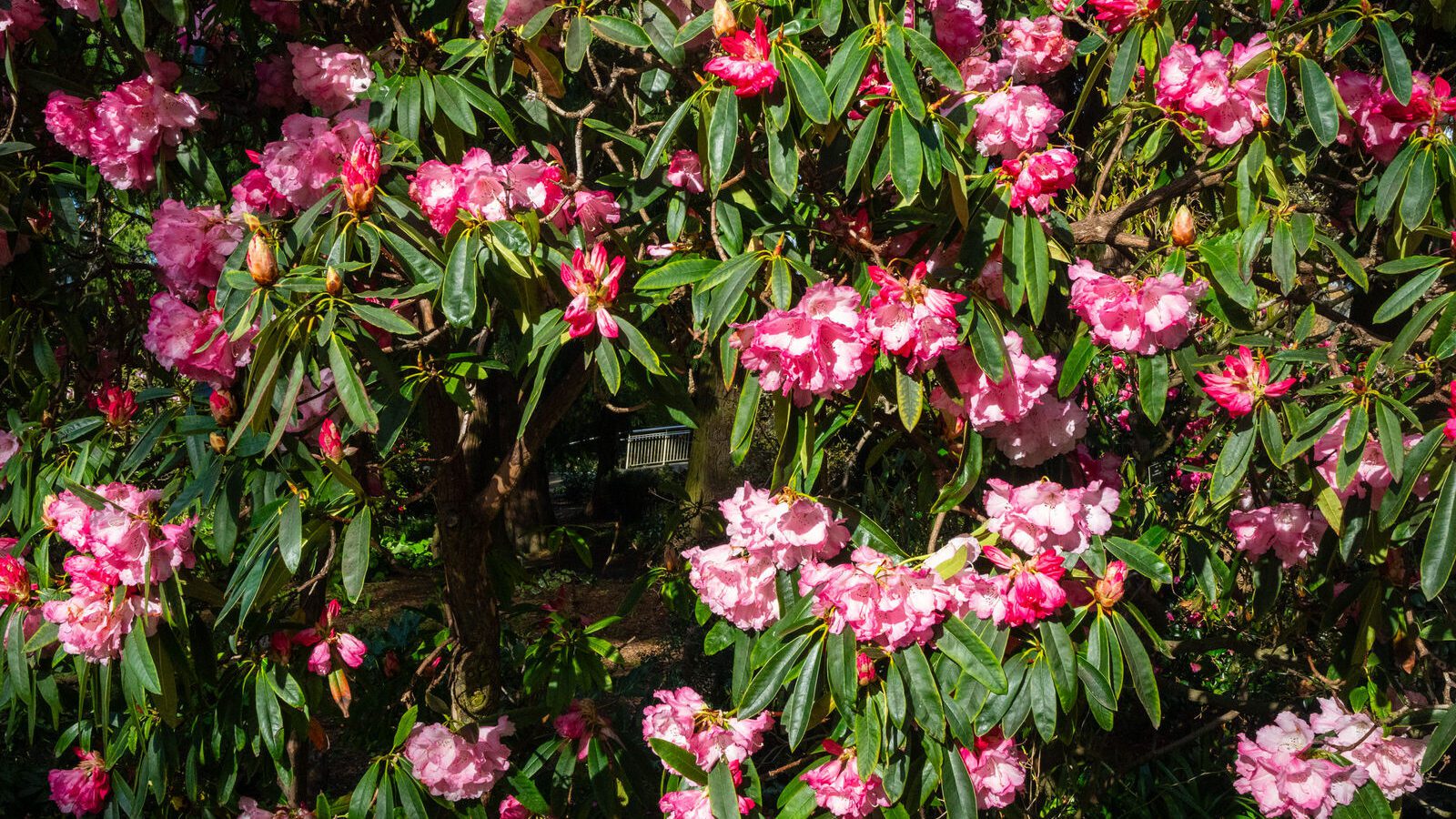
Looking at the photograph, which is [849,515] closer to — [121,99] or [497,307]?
[497,307]

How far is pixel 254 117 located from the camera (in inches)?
87.0

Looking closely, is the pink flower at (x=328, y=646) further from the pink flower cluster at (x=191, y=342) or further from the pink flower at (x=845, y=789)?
the pink flower at (x=845, y=789)

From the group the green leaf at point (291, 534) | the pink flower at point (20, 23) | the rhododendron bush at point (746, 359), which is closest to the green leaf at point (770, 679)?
the rhododendron bush at point (746, 359)

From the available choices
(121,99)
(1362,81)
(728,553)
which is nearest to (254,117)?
(121,99)

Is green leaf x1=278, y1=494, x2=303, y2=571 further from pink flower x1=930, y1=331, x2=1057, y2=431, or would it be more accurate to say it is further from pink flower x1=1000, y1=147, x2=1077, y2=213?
pink flower x1=1000, y1=147, x2=1077, y2=213

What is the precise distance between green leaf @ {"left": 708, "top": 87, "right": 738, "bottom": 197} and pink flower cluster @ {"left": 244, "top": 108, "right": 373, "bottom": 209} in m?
0.56

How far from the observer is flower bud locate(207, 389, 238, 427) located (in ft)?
5.80

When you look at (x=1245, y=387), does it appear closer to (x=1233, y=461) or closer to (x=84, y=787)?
(x=1233, y=461)

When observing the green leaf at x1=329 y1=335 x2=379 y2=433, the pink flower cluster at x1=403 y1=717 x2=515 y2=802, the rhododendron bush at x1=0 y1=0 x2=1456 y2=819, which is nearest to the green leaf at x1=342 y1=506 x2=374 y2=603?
the rhododendron bush at x1=0 y1=0 x2=1456 y2=819

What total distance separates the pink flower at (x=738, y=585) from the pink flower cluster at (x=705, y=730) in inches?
7.3

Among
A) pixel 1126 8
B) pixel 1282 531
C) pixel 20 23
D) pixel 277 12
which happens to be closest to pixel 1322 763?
pixel 1282 531

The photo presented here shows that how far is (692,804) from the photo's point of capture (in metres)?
1.72

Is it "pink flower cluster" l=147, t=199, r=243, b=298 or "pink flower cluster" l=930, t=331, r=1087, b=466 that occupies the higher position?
"pink flower cluster" l=147, t=199, r=243, b=298

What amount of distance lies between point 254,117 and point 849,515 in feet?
4.85
